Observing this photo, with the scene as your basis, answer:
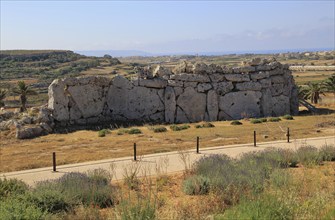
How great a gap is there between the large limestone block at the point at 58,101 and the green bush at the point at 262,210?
76.9ft

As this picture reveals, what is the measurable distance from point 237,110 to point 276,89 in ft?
13.9

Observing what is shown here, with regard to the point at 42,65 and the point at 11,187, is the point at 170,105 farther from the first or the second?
the point at 42,65

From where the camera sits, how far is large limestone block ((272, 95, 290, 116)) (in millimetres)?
33156

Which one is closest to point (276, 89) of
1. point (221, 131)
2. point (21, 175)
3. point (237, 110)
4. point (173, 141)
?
point (237, 110)

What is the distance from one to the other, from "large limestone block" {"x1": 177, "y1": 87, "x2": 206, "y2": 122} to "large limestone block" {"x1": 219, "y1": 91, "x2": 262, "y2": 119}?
1580 mm

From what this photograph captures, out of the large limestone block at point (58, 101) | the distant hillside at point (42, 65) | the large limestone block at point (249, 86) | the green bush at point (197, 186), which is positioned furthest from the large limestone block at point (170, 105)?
the distant hillside at point (42, 65)

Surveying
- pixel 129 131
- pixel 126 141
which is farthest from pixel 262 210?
pixel 129 131

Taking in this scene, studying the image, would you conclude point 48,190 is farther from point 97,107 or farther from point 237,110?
point 237,110

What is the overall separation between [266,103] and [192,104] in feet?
21.1

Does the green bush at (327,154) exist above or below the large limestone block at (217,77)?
below

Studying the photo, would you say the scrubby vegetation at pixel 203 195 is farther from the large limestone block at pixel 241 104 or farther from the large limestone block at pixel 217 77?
the large limestone block at pixel 217 77

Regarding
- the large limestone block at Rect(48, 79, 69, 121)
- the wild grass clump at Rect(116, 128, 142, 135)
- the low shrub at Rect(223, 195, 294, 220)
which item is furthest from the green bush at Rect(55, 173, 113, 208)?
the large limestone block at Rect(48, 79, 69, 121)

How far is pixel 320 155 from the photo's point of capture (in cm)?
1503

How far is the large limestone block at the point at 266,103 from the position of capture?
107ft
